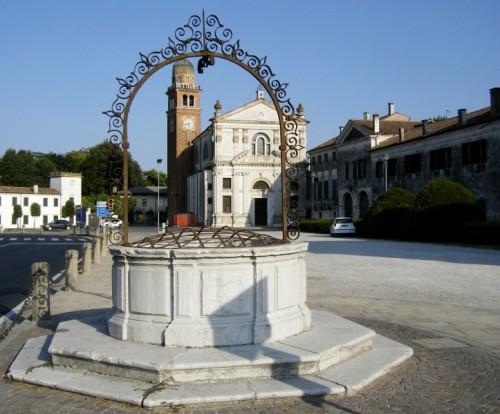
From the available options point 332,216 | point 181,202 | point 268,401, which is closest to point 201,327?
point 268,401

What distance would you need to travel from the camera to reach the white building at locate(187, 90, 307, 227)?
65.5m

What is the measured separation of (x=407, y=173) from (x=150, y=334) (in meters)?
40.7

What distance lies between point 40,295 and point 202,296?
460cm

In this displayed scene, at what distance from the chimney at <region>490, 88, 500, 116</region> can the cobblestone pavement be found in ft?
105

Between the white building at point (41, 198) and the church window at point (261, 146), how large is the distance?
1301 inches

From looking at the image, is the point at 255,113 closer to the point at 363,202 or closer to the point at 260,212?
the point at 260,212

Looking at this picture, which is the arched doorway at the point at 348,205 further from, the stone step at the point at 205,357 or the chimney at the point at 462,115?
the stone step at the point at 205,357

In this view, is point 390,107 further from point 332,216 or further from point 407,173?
point 407,173

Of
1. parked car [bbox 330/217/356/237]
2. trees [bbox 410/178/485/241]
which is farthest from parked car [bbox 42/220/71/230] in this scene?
trees [bbox 410/178/485/241]

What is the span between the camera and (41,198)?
84125 mm

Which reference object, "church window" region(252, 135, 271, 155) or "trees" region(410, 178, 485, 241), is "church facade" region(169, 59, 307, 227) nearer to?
A: "church window" region(252, 135, 271, 155)

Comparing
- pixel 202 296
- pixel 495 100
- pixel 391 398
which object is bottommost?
pixel 391 398

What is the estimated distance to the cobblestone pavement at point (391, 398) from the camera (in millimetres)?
5191

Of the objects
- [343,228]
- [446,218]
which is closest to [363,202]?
[343,228]
